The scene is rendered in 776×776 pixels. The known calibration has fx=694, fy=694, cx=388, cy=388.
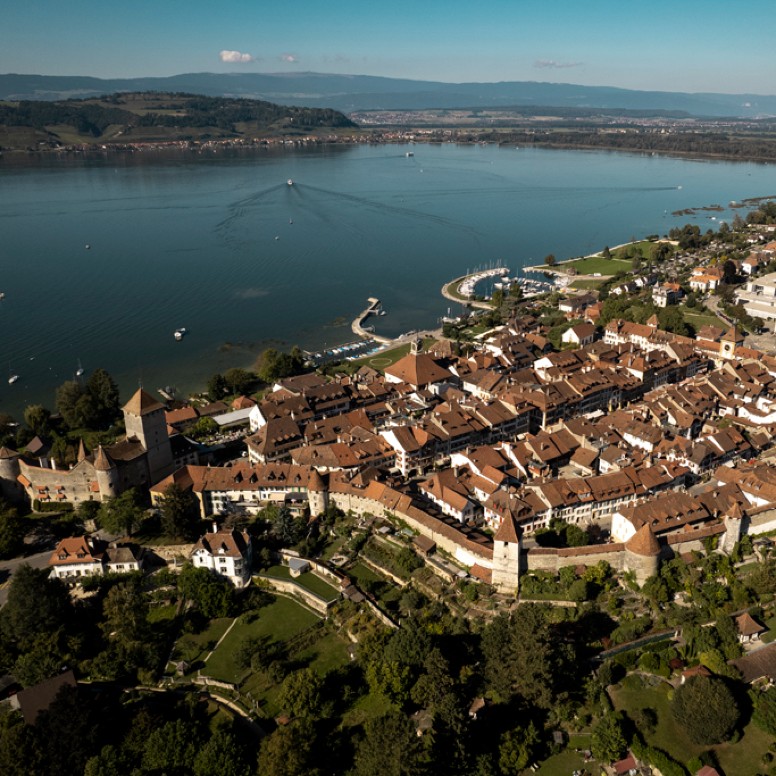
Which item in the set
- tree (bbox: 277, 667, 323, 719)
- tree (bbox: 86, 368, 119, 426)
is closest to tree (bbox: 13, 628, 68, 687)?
tree (bbox: 277, 667, 323, 719)

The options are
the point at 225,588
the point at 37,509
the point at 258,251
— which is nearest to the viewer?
the point at 225,588

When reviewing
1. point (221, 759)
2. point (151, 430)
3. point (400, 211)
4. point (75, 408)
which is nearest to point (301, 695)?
point (221, 759)

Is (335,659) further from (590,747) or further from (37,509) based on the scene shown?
(37,509)

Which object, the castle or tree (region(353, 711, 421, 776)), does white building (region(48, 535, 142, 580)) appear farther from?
tree (region(353, 711, 421, 776))

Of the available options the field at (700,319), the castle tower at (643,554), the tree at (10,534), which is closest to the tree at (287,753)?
Result: the castle tower at (643,554)

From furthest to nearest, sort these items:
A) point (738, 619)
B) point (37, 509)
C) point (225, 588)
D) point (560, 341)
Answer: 1. point (560, 341)
2. point (37, 509)
3. point (225, 588)
4. point (738, 619)

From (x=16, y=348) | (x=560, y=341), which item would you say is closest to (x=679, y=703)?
(x=560, y=341)

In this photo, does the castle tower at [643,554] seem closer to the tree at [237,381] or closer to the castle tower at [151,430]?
the castle tower at [151,430]
